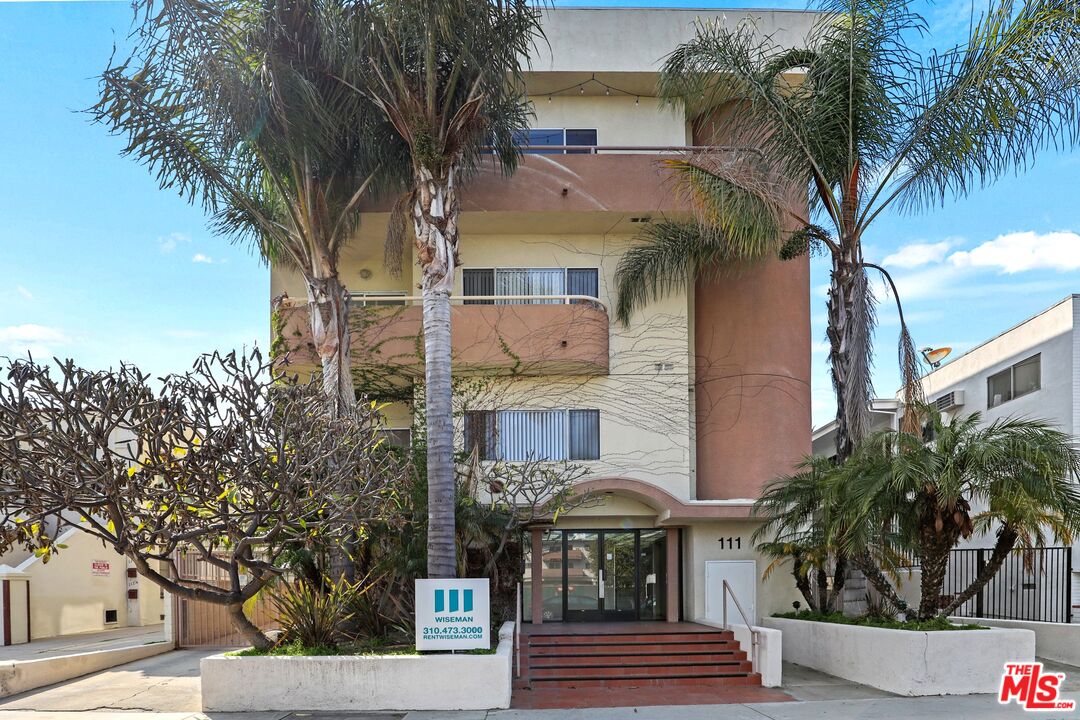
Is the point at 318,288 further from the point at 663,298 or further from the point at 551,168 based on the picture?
the point at 663,298

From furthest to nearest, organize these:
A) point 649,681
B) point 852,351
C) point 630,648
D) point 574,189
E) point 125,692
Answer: point 574,189 → point 630,648 → point 852,351 → point 649,681 → point 125,692

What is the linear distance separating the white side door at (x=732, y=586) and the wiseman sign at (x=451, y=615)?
757 centimetres

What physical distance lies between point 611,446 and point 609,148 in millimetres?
6324

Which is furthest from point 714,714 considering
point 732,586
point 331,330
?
point 331,330

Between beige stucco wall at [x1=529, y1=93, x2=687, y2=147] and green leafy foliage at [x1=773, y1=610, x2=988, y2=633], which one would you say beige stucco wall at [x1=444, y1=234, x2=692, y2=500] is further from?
green leafy foliage at [x1=773, y1=610, x2=988, y2=633]

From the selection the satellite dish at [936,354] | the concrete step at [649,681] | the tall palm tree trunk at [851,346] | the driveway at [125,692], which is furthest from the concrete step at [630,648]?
the satellite dish at [936,354]

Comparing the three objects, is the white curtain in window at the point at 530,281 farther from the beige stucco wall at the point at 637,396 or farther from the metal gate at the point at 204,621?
the metal gate at the point at 204,621

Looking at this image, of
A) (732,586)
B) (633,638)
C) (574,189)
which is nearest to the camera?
(633,638)

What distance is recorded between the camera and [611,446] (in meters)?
18.7

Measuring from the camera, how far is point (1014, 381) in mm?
22391

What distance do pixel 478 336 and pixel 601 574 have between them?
578 cm

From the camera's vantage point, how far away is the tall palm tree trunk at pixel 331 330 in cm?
1595

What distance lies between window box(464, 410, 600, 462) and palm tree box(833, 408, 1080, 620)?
6276mm

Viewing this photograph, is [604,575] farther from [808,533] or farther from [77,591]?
[77,591]
